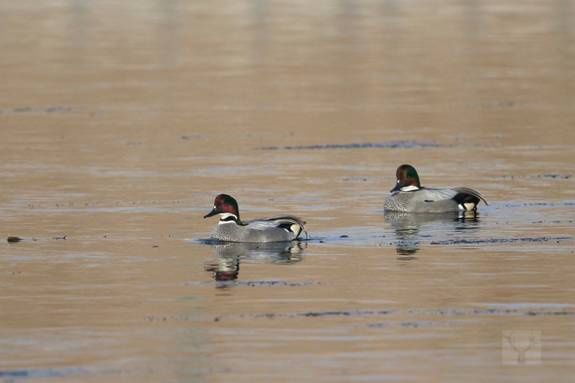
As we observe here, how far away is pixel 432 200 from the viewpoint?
22531 millimetres

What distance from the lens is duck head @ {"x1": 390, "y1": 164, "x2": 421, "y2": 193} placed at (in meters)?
23.0

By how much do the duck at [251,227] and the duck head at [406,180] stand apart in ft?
10.4

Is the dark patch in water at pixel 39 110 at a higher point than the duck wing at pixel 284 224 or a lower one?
higher

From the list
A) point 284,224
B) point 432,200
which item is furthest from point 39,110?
point 284,224

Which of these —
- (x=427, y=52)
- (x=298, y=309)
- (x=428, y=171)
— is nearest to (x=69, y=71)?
(x=427, y=52)

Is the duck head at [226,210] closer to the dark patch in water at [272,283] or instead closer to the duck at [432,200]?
the duck at [432,200]

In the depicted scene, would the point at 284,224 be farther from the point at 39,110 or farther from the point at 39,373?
the point at 39,110

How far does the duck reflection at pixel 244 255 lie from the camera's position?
17.8 meters

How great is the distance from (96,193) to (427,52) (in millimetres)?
25860

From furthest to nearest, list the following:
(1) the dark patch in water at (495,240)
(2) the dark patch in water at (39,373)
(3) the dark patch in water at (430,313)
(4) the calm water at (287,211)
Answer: (1) the dark patch in water at (495,240) < (3) the dark patch in water at (430,313) < (4) the calm water at (287,211) < (2) the dark patch in water at (39,373)

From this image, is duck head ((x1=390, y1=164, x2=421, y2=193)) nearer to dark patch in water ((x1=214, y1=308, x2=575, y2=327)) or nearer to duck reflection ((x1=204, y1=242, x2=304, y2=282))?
duck reflection ((x1=204, y1=242, x2=304, y2=282))

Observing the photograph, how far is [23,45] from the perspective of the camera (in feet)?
179

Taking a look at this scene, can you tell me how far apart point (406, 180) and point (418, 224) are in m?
1.63

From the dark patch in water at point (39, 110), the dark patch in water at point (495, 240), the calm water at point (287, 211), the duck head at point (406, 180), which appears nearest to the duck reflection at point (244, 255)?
the calm water at point (287, 211)
